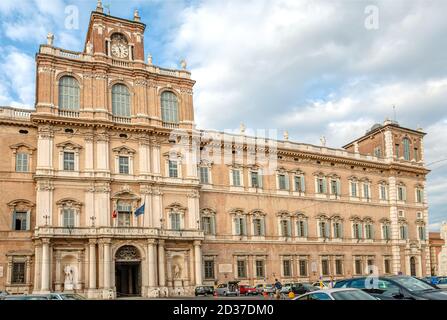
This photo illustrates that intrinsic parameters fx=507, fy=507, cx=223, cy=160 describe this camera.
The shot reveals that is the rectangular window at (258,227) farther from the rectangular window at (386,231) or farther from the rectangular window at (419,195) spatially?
the rectangular window at (419,195)

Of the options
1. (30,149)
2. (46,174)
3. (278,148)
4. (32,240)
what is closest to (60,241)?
(32,240)

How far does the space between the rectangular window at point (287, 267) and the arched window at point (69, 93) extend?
72.5 ft

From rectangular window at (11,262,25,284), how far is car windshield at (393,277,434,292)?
2848cm

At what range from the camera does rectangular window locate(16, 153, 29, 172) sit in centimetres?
3594

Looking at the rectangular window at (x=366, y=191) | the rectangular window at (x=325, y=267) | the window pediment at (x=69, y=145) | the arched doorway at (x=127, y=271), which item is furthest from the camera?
the rectangular window at (x=366, y=191)

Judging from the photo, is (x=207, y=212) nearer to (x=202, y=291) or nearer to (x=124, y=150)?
(x=202, y=291)

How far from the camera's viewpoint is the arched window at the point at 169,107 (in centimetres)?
4159

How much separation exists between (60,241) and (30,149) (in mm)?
7029

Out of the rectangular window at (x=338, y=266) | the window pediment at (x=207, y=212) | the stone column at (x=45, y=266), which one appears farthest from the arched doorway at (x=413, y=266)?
the stone column at (x=45, y=266)

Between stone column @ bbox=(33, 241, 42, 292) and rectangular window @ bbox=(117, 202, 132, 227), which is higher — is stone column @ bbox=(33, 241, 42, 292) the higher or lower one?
the lower one

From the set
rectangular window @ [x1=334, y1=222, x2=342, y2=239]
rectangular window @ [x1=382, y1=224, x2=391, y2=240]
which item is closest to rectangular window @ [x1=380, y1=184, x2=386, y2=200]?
rectangular window @ [x1=382, y1=224, x2=391, y2=240]

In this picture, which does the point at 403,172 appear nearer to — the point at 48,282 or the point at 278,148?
the point at 278,148

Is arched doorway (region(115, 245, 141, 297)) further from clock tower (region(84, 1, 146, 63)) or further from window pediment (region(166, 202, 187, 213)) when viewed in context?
clock tower (region(84, 1, 146, 63))
